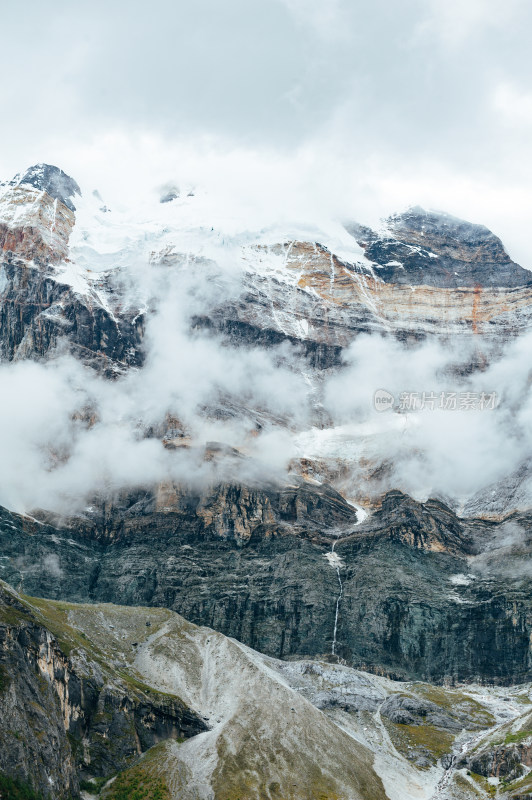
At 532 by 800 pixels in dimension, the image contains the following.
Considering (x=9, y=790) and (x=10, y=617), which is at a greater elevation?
(x=10, y=617)

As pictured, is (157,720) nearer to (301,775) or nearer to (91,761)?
(91,761)

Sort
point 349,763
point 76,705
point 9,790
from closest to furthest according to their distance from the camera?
point 9,790 < point 76,705 < point 349,763

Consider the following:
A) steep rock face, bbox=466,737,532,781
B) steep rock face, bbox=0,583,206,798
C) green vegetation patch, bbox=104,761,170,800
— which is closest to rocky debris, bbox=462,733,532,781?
steep rock face, bbox=466,737,532,781

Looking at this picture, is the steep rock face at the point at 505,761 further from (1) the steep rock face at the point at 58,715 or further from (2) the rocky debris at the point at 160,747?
(1) the steep rock face at the point at 58,715

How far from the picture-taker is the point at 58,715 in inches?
6614

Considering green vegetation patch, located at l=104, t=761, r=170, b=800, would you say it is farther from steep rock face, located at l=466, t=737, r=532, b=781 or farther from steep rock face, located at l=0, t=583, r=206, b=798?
steep rock face, located at l=466, t=737, r=532, b=781

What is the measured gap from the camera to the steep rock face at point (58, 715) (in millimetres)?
146375

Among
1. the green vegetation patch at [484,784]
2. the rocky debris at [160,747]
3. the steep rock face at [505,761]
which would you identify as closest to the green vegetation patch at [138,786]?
the rocky debris at [160,747]

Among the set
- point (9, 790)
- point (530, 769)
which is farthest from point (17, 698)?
point (530, 769)

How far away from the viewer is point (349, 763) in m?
195

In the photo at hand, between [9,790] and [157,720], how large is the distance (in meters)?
66.9

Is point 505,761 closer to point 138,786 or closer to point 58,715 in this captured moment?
point 138,786

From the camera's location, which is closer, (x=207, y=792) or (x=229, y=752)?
(x=207, y=792)

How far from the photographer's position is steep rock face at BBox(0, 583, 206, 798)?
146375mm
